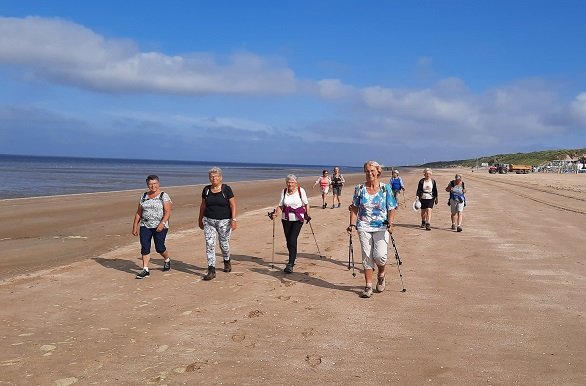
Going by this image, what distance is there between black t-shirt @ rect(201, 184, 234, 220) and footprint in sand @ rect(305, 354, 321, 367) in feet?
12.7

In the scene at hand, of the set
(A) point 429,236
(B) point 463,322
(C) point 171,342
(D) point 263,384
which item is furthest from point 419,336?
(A) point 429,236

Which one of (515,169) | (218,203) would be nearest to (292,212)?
(218,203)

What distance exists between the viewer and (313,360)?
507 cm

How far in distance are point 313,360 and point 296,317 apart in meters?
1.39

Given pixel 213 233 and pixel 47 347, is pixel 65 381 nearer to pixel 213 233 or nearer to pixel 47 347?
pixel 47 347

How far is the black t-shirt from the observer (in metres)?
8.48

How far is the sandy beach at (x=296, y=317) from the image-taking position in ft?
15.9

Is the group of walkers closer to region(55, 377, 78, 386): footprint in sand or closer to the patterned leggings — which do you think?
the patterned leggings

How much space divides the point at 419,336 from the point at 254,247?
6.53m

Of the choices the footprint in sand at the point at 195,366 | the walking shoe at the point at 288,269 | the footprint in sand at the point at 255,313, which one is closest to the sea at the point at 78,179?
the walking shoe at the point at 288,269

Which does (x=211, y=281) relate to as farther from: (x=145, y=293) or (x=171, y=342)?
(x=171, y=342)

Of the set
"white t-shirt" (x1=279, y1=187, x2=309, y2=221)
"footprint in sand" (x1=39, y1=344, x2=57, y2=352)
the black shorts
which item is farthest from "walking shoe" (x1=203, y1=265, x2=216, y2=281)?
the black shorts

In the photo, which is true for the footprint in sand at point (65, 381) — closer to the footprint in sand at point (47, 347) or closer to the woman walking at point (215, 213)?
the footprint in sand at point (47, 347)

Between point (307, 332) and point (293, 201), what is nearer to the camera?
point (307, 332)
